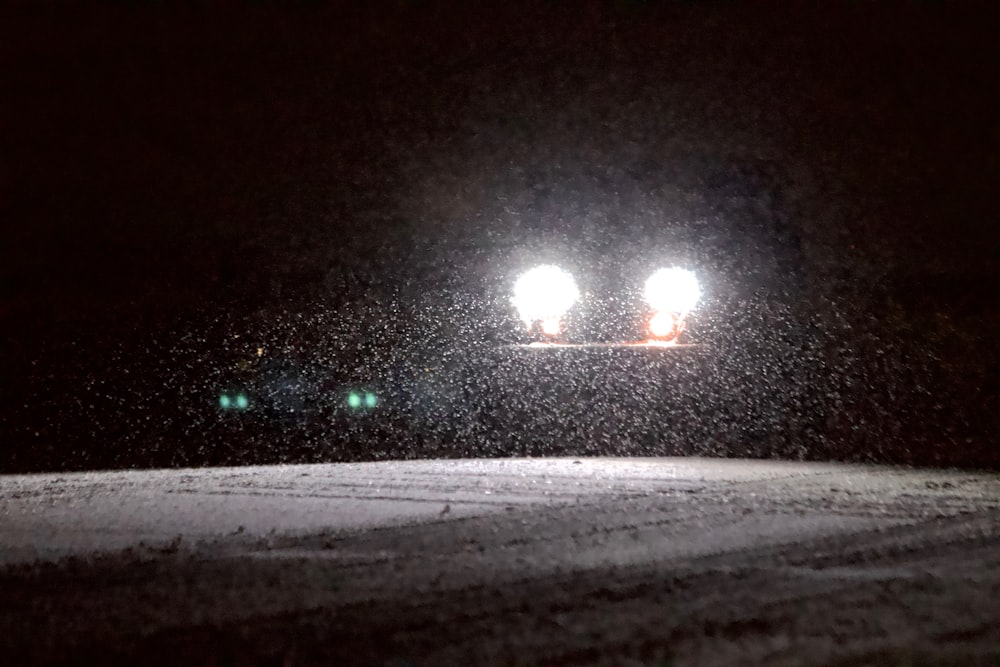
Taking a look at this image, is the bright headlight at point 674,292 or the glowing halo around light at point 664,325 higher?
the bright headlight at point 674,292

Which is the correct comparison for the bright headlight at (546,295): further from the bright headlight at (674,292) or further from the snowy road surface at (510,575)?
the snowy road surface at (510,575)

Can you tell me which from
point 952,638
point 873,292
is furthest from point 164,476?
point 873,292

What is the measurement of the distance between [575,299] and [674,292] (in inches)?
43.8

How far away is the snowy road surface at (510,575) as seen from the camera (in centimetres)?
252

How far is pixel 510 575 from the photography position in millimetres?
3367

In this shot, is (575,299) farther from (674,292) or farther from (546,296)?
(674,292)

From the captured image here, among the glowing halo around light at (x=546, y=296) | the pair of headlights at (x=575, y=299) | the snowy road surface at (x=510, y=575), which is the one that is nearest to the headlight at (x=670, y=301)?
the pair of headlights at (x=575, y=299)

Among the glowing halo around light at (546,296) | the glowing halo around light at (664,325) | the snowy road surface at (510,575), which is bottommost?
the snowy road surface at (510,575)

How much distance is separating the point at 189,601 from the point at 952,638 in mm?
2496

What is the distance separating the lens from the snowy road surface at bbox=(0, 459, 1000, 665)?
252 centimetres

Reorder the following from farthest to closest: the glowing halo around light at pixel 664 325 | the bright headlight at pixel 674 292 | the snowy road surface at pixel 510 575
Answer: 1. the bright headlight at pixel 674 292
2. the glowing halo around light at pixel 664 325
3. the snowy road surface at pixel 510 575

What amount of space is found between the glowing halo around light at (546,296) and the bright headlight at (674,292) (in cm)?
90

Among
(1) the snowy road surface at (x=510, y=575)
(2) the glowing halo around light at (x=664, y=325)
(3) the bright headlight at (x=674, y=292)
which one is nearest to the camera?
(1) the snowy road surface at (x=510, y=575)

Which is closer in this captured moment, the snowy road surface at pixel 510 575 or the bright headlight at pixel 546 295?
the snowy road surface at pixel 510 575
